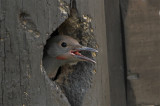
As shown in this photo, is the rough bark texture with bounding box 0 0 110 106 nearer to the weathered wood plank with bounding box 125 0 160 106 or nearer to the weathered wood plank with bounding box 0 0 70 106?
the weathered wood plank with bounding box 0 0 70 106

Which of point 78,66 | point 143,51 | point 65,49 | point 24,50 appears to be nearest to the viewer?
point 24,50

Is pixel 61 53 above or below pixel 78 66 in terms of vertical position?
above

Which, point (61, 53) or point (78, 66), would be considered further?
point (61, 53)

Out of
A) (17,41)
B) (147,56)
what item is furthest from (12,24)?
(147,56)

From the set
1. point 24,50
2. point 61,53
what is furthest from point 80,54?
point 24,50

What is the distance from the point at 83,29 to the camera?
2.79 metres

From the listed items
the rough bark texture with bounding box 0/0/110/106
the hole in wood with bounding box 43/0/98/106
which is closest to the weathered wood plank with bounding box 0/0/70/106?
the rough bark texture with bounding box 0/0/110/106

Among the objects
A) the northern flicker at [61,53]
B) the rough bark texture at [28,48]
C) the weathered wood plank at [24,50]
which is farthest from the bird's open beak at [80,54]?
the weathered wood plank at [24,50]

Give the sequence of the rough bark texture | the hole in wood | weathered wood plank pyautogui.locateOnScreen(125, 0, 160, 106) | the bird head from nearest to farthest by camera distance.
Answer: the rough bark texture, the hole in wood, the bird head, weathered wood plank pyautogui.locateOnScreen(125, 0, 160, 106)

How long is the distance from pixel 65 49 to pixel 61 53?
0.05m

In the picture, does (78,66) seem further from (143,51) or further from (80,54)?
(143,51)

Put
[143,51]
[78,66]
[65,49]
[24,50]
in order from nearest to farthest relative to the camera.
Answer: [24,50] → [78,66] → [65,49] → [143,51]

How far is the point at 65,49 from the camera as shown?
123 inches

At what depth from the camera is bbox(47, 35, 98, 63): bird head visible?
292 centimetres
